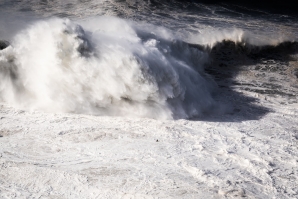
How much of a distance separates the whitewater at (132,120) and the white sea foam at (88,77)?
0.5 inches

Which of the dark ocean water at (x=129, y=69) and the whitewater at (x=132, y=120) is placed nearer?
the whitewater at (x=132, y=120)

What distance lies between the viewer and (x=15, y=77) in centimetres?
459

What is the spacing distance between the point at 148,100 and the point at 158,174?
52.3 inches

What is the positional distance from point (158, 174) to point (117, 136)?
0.78 m

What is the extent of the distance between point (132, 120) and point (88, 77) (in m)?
0.71

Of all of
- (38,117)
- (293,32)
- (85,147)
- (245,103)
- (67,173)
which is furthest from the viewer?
(293,32)

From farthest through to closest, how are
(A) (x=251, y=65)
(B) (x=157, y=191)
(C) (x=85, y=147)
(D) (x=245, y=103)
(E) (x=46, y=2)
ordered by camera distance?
(E) (x=46, y=2) → (A) (x=251, y=65) → (D) (x=245, y=103) → (C) (x=85, y=147) → (B) (x=157, y=191)

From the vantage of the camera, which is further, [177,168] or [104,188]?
[177,168]

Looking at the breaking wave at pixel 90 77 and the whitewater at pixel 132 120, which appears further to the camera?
the breaking wave at pixel 90 77

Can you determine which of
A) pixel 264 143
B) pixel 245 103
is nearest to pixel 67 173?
pixel 264 143

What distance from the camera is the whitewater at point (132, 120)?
3.04 m

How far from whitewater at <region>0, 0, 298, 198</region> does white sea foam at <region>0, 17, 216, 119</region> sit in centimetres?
1

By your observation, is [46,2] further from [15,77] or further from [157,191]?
[157,191]

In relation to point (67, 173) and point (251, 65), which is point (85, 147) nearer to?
point (67, 173)
